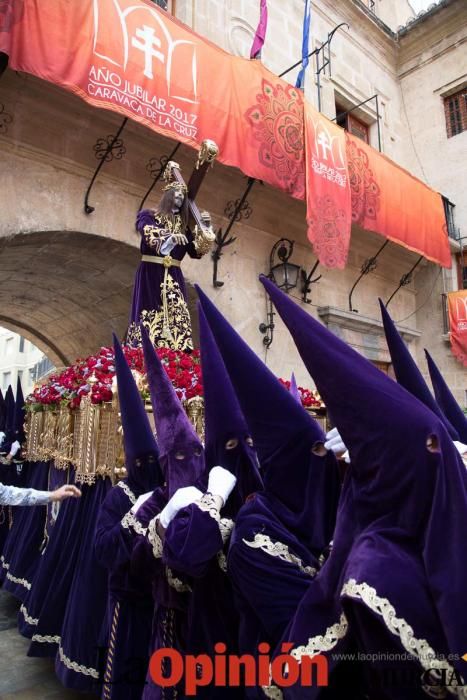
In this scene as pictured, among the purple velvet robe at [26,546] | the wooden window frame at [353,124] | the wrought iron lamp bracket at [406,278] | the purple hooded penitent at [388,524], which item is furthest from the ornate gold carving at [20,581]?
the wooden window frame at [353,124]

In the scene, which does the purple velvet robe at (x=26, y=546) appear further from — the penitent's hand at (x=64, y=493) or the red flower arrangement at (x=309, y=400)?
the red flower arrangement at (x=309, y=400)

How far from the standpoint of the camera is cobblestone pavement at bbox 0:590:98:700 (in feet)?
9.20

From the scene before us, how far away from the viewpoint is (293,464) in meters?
1.66

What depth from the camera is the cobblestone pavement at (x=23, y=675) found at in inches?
110

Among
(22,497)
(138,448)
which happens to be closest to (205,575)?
(138,448)

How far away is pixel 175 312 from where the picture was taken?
172 inches

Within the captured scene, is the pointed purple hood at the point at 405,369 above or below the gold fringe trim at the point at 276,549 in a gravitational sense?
above

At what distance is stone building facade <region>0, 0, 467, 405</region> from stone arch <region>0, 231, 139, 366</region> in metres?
0.03

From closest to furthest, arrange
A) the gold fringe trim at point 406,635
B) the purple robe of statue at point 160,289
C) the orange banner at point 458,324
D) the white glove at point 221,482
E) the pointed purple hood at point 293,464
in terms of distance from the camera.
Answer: the gold fringe trim at point 406,635 < the pointed purple hood at point 293,464 < the white glove at point 221,482 < the purple robe of statue at point 160,289 < the orange banner at point 458,324

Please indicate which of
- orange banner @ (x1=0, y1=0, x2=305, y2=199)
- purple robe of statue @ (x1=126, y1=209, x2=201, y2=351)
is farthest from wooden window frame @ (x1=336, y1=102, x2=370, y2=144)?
purple robe of statue @ (x1=126, y1=209, x2=201, y2=351)

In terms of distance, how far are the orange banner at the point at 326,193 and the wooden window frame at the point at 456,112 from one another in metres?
6.63

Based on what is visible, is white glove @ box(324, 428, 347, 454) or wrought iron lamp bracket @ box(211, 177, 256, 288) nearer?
white glove @ box(324, 428, 347, 454)

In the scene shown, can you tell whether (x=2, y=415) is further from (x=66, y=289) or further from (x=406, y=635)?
(x=406, y=635)

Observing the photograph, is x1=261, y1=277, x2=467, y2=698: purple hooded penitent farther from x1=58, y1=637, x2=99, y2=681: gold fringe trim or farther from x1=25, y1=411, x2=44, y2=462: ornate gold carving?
x1=25, y1=411, x2=44, y2=462: ornate gold carving
